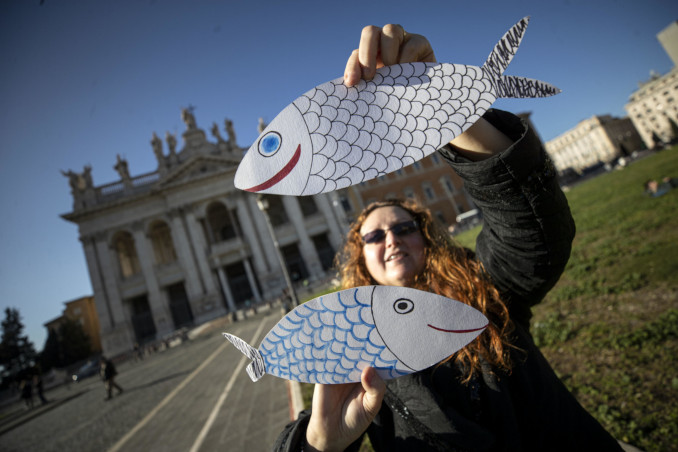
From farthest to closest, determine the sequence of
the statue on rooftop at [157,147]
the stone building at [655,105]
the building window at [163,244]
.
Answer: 1. the stone building at [655,105]
2. the building window at [163,244]
3. the statue on rooftop at [157,147]

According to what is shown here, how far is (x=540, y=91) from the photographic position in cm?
99

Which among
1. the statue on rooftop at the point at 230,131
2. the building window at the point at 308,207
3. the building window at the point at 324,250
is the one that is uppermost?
the statue on rooftop at the point at 230,131

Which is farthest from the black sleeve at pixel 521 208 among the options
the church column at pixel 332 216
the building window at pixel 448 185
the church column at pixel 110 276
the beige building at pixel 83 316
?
the beige building at pixel 83 316

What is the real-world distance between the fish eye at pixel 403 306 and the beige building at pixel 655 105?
71434 mm

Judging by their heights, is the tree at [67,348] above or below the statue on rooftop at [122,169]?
below

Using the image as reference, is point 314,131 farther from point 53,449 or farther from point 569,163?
point 569,163

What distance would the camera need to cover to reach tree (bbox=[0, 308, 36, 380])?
138ft

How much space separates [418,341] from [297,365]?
414mm

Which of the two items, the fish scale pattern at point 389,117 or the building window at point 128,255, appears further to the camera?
the building window at point 128,255

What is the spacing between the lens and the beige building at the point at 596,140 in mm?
70312

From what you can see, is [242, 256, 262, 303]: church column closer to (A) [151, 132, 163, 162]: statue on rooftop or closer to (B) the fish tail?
(A) [151, 132, 163, 162]: statue on rooftop

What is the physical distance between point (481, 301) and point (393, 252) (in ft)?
1.45

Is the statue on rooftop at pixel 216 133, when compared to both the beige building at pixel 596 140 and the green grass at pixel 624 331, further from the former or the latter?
the beige building at pixel 596 140

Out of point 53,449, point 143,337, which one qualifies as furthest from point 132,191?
point 53,449
